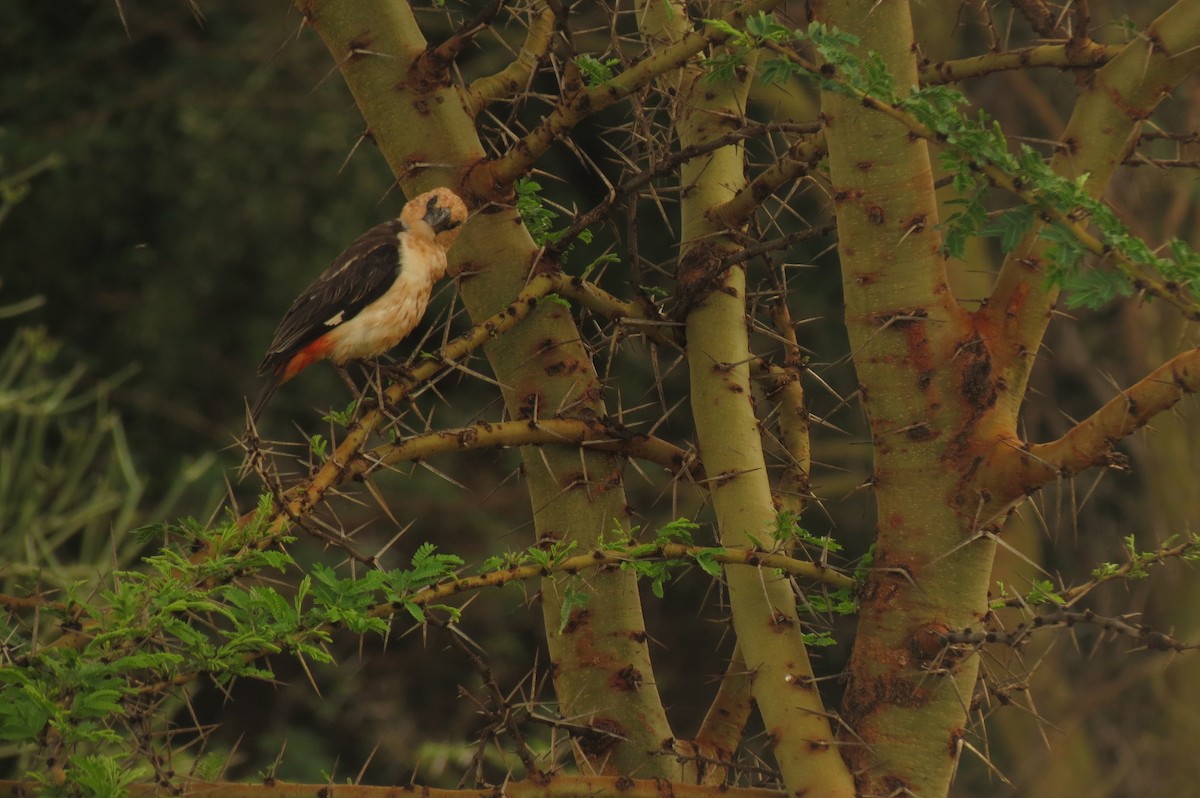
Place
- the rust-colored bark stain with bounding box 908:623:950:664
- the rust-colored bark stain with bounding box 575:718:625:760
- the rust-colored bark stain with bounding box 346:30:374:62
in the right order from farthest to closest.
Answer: the rust-colored bark stain with bounding box 346:30:374:62
the rust-colored bark stain with bounding box 575:718:625:760
the rust-colored bark stain with bounding box 908:623:950:664

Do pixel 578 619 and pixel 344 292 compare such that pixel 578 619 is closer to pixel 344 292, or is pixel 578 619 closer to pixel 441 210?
pixel 441 210

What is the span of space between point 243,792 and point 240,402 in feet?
25.0

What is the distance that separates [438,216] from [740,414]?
687mm

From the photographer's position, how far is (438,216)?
2.81 metres

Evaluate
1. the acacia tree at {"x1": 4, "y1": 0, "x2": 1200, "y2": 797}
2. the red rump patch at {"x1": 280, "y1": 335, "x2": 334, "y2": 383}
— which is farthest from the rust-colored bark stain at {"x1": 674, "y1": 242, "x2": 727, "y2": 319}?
the red rump patch at {"x1": 280, "y1": 335, "x2": 334, "y2": 383}

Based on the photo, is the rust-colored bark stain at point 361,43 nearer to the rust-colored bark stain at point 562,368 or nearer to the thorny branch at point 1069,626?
the rust-colored bark stain at point 562,368

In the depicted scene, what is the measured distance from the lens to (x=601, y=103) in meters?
2.52

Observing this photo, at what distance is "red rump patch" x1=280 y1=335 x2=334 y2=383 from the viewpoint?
10.9 ft

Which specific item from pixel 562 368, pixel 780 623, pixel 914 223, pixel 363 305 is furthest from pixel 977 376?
pixel 363 305

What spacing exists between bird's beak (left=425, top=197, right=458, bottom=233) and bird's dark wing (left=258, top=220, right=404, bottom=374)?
0.46 m

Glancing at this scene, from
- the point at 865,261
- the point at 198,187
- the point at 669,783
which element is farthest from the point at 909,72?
the point at 198,187

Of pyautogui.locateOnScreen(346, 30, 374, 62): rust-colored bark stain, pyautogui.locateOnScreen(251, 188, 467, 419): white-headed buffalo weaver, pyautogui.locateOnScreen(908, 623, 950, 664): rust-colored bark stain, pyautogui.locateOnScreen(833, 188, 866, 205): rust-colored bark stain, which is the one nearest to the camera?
pyautogui.locateOnScreen(908, 623, 950, 664): rust-colored bark stain

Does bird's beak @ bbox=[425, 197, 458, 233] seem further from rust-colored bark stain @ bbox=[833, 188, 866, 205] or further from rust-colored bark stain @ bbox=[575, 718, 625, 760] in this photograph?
rust-colored bark stain @ bbox=[575, 718, 625, 760]

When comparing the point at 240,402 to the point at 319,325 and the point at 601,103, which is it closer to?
the point at 319,325
